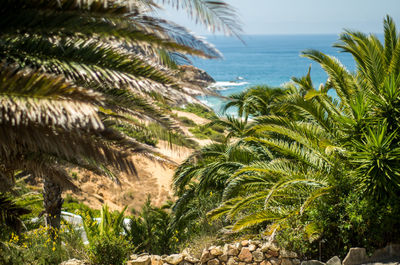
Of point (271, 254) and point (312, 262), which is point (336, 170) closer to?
point (312, 262)

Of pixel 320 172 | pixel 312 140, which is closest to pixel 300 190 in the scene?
pixel 320 172

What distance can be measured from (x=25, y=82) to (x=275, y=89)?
902 cm

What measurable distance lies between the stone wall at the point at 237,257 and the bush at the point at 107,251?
1.60 ft

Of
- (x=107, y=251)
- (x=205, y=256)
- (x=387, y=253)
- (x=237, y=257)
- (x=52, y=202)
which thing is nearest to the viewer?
(x=387, y=253)

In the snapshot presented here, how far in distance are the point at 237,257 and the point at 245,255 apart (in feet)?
0.50

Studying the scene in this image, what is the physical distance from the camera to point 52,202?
404 inches

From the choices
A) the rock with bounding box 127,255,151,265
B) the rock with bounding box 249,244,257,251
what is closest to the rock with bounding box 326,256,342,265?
the rock with bounding box 249,244,257,251

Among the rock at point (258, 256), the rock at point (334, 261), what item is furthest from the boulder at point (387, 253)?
the rock at point (258, 256)

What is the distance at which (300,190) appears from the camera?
741 centimetres

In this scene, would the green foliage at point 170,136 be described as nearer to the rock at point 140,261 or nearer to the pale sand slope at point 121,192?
the rock at point 140,261

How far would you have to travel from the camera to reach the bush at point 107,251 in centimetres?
769

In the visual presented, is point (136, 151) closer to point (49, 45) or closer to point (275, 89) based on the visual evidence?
point (49, 45)

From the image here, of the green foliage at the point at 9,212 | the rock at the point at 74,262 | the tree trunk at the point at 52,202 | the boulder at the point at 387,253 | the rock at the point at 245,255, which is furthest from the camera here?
the tree trunk at the point at 52,202

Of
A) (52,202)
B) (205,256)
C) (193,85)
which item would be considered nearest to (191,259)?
(205,256)
